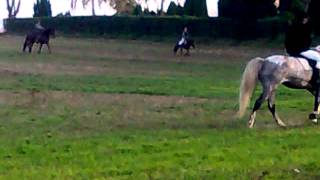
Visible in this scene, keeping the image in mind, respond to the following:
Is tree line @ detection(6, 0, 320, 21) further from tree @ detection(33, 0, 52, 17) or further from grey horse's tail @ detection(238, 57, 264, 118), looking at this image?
grey horse's tail @ detection(238, 57, 264, 118)

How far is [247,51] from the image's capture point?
53.3 metres

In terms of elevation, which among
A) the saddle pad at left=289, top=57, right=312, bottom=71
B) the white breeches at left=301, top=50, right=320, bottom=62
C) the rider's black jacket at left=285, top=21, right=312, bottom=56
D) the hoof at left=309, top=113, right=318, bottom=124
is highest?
the white breeches at left=301, top=50, right=320, bottom=62

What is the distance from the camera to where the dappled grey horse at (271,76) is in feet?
49.4

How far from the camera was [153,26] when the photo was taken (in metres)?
68.9

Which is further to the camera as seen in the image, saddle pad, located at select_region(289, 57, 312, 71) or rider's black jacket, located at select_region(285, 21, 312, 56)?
rider's black jacket, located at select_region(285, 21, 312, 56)

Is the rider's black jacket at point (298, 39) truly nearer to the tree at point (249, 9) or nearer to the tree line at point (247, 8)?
the tree line at point (247, 8)

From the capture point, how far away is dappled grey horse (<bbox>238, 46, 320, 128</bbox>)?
49.4 feet

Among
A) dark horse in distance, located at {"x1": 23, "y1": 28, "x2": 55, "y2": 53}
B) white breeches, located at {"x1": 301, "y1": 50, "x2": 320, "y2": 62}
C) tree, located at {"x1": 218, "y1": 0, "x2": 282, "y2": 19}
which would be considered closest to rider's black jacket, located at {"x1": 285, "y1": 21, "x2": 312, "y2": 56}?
white breeches, located at {"x1": 301, "y1": 50, "x2": 320, "y2": 62}

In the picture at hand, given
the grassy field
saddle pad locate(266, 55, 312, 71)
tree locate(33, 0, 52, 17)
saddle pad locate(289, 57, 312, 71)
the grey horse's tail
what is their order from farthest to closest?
tree locate(33, 0, 52, 17)
saddle pad locate(289, 57, 312, 71)
saddle pad locate(266, 55, 312, 71)
the grey horse's tail
the grassy field

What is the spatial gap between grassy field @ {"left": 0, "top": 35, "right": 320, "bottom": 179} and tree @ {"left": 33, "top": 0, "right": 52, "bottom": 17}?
68.0 metres

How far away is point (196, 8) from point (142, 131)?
5888cm

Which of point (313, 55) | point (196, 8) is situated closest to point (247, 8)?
point (196, 8)

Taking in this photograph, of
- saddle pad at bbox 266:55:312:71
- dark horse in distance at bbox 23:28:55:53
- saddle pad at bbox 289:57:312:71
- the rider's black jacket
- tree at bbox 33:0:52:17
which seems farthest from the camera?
tree at bbox 33:0:52:17

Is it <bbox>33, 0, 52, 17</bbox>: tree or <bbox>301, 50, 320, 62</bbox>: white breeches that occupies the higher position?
<bbox>301, 50, 320, 62</bbox>: white breeches
